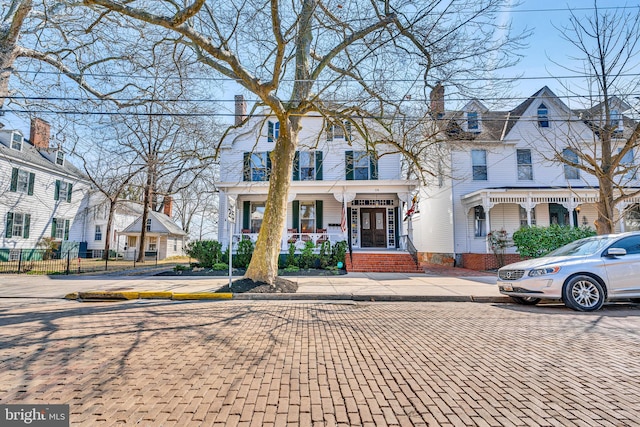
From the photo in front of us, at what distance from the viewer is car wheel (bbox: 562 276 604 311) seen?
724 centimetres

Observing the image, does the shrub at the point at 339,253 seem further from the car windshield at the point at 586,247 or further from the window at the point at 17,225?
the window at the point at 17,225

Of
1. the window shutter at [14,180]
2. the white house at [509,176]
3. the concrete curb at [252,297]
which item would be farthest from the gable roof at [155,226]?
the white house at [509,176]

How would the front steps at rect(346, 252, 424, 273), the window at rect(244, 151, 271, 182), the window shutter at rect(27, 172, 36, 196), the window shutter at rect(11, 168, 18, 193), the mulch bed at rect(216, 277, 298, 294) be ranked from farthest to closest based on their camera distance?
the window shutter at rect(27, 172, 36, 196), the window shutter at rect(11, 168, 18, 193), the window at rect(244, 151, 271, 182), the front steps at rect(346, 252, 424, 273), the mulch bed at rect(216, 277, 298, 294)

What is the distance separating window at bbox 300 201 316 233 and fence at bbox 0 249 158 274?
9596mm

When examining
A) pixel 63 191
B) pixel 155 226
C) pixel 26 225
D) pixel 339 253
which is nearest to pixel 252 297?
pixel 339 253

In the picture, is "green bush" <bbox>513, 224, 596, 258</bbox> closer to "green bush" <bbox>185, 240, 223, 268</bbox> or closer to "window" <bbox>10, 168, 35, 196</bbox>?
"green bush" <bbox>185, 240, 223, 268</bbox>

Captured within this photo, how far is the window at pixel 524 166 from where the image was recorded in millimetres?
19172

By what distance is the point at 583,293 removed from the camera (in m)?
7.31

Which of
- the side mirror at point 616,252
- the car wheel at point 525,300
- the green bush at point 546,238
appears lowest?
the car wheel at point 525,300

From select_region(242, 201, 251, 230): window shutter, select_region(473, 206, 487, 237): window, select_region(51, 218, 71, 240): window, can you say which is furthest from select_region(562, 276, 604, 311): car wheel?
select_region(51, 218, 71, 240): window

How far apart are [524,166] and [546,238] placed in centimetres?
582

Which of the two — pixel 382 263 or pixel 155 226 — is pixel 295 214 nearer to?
pixel 382 263

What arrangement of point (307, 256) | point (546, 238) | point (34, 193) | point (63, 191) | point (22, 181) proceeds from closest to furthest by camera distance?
point (546, 238), point (307, 256), point (22, 181), point (34, 193), point (63, 191)

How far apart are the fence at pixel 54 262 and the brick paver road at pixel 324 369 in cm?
1158
